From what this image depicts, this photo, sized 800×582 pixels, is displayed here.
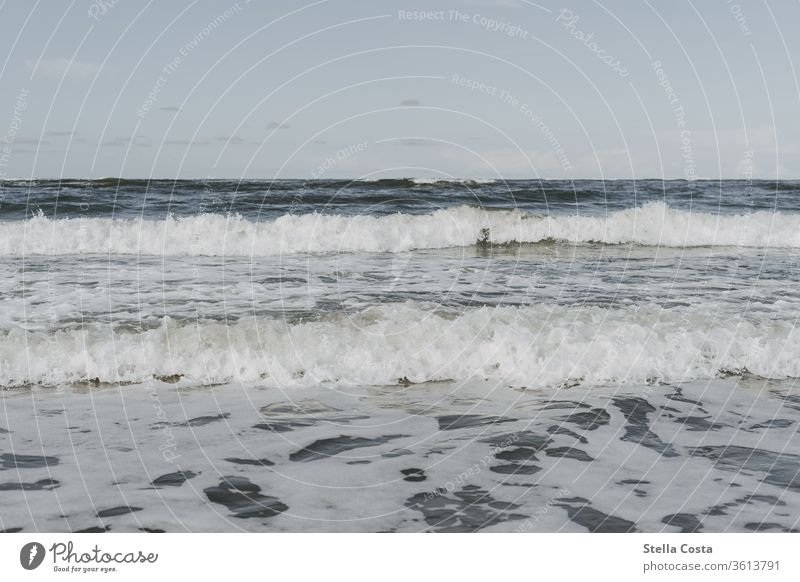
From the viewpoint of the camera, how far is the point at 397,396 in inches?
310

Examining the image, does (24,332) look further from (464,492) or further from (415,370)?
(464,492)

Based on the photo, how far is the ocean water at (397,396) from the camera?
17.3 ft

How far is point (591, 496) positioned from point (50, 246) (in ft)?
62.5

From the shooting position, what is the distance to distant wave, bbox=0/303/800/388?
8.40m

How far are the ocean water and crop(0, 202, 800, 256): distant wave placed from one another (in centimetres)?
314
